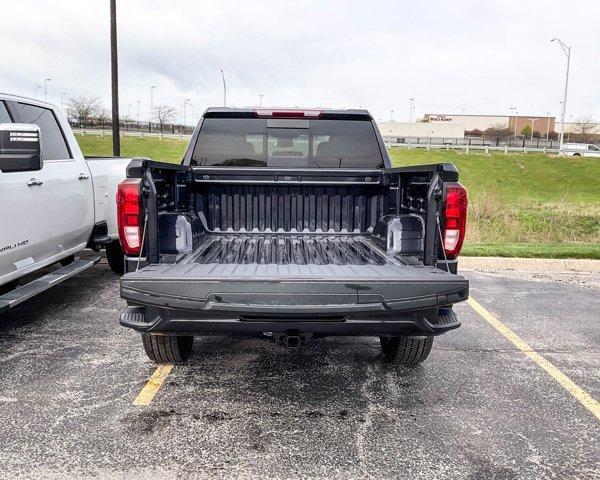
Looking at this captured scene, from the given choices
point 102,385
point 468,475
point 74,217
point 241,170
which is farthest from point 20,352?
point 468,475

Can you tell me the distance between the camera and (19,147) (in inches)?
163

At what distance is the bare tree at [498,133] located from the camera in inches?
2595

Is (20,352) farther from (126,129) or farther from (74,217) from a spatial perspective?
(126,129)

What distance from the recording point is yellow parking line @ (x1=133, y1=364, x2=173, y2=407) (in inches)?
153

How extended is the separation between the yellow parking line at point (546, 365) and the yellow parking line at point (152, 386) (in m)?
2.99

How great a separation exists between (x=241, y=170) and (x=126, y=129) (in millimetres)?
54187

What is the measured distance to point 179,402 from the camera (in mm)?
3875

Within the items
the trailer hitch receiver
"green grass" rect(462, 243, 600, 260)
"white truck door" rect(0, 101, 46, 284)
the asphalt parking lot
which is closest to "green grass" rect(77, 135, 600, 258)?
"green grass" rect(462, 243, 600, 260)

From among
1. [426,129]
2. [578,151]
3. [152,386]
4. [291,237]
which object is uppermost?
[426,129]

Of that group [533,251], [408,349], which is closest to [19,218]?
[408,349]

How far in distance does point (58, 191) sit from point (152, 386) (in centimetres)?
244

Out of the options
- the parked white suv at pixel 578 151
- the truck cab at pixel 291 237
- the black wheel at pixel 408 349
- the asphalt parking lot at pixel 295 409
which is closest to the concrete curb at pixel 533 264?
the asphalt parking lot at pixel 295 409

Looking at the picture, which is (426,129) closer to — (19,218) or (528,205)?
(528,205)

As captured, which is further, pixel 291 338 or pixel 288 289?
pixel 291 338
